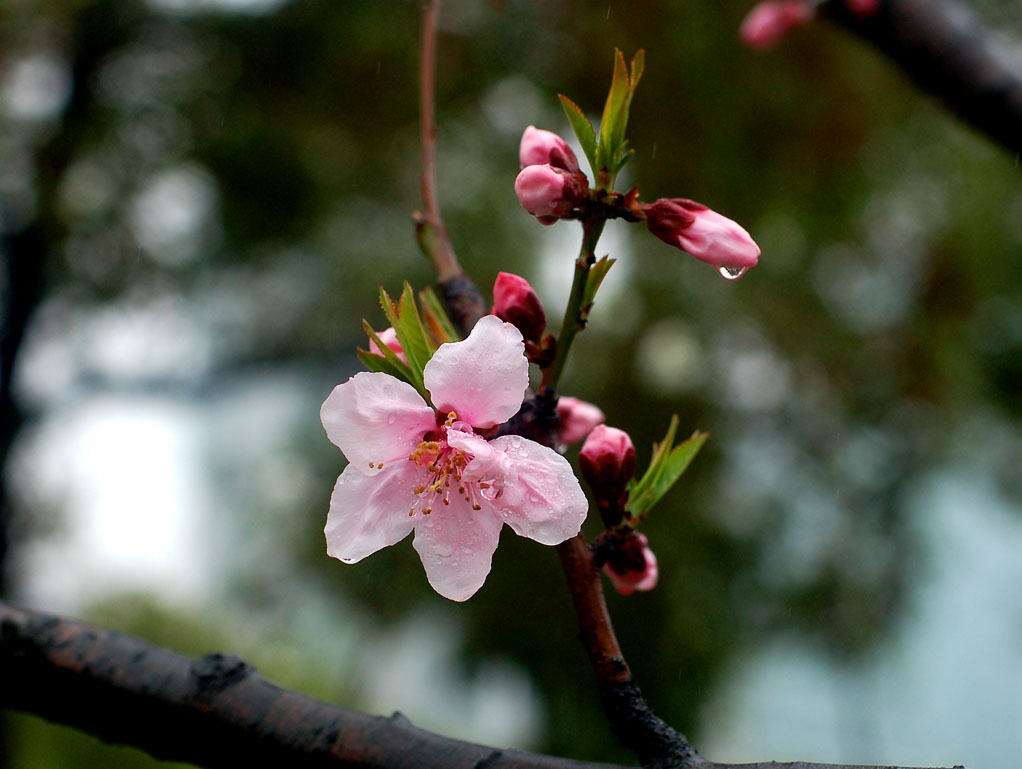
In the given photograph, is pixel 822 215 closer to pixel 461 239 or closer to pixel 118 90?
pixel 461 239

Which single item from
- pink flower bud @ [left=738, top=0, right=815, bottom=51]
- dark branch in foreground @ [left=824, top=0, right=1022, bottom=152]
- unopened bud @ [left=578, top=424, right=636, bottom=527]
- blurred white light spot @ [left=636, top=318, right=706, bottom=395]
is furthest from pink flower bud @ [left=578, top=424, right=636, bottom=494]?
blurred white light spot @ [left=636, top=318, right=706, bottom=395]

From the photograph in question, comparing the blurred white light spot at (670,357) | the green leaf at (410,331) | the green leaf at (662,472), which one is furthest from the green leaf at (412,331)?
the blurred white light spot at (670,357)

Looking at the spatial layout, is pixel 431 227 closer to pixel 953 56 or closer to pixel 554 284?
pixel 953 56

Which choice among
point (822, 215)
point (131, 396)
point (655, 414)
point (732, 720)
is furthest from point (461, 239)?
point (732, 720)

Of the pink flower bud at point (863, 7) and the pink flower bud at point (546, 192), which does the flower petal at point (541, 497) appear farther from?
the pink flower bud at point (863, 7)

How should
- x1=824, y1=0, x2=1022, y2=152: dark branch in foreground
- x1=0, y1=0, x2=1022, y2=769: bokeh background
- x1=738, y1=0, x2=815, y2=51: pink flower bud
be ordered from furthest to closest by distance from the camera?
x1=0, y1=0, x2=1022, y2=769: bokeh background
x1=738, y1=0, x2=815, y2=51: pink flower bud
x1=824, y1=0, x2=1022, y2=152: dark branch in foreground

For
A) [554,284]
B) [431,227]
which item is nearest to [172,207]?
[554,284]

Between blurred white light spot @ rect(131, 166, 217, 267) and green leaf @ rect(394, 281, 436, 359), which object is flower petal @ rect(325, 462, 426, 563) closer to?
green leaf @ rect(394, 281, 436, 359)

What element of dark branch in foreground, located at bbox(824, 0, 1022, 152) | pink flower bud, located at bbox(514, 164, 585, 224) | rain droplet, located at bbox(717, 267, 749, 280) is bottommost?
rain droplet, located at bbox(717, 267, 749, 280)
